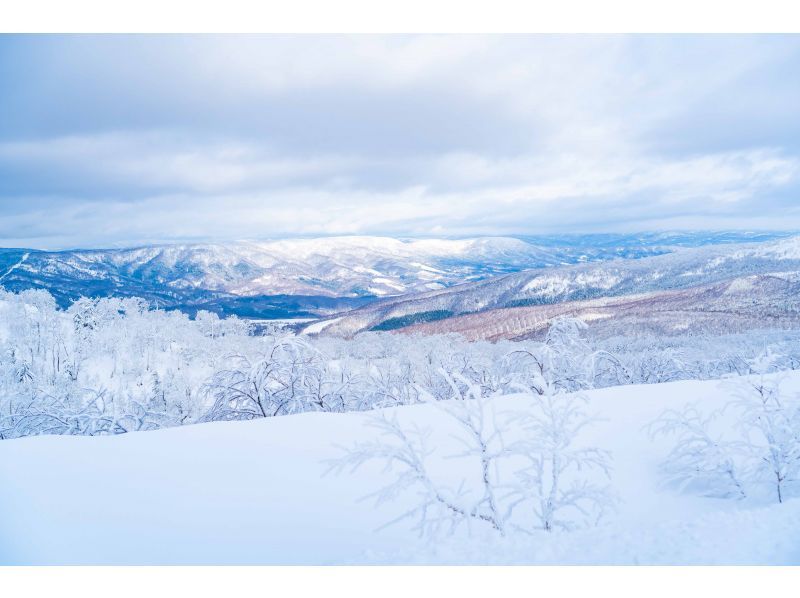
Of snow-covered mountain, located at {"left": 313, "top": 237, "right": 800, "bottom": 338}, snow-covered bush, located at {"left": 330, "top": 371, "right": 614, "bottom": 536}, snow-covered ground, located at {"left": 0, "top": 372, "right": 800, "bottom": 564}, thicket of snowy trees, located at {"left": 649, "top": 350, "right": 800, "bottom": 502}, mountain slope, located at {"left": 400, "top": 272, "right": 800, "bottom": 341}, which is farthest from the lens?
snow-covered mountain, located at {"left": 313, "top": 237, "right": 800, "bottom": 338}

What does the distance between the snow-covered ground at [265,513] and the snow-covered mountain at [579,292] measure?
9636cm

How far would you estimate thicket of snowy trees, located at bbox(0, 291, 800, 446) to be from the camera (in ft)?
30.4

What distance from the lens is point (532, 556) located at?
3.45 m

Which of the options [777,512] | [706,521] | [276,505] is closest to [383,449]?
[276,505]

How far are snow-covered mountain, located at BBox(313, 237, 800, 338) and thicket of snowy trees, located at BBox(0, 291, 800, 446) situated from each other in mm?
62209

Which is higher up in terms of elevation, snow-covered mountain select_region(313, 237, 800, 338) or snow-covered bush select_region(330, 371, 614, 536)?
snow-covered bush select_region(330, 371, 614, 536)

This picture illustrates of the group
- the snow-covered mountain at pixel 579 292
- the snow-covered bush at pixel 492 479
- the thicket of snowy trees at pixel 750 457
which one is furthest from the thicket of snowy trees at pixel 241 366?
the snow-covered mountain at pixel 579 292

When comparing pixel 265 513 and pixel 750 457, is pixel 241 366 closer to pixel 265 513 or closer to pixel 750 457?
pixel 265 513

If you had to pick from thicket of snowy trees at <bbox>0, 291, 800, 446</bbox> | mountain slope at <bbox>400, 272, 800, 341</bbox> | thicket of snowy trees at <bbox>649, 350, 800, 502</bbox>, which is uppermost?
thicket of snowy trees at <bbox>649, 350, 800, 502</bbox>

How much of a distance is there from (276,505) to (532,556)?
262 cm

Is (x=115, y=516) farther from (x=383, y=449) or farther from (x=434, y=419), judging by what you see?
(x=434, y=419)

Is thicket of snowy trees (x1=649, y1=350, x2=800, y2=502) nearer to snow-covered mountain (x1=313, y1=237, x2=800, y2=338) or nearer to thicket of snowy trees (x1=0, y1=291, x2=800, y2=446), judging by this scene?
thicket of snowy trees (x1=0, y1=291, x2=800, y2=446)

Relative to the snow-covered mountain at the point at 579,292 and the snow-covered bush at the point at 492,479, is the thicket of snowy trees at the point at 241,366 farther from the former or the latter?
the snow-covered mountain at the point at 579,292

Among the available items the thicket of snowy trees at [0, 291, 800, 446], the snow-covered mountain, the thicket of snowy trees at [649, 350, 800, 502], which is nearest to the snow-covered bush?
the thicket of snowy trees at [0, 291, 800, 446]
